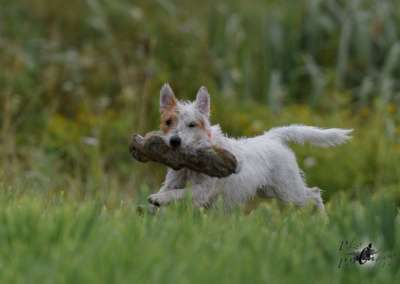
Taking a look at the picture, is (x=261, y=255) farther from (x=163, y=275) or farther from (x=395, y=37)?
(x=395, y=37)

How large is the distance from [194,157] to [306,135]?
1339 mm

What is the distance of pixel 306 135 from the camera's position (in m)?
6.67

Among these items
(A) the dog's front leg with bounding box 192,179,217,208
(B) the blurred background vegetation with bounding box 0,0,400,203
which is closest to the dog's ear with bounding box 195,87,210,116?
(A) the dog's front leg with bounding box 192,179,217,208

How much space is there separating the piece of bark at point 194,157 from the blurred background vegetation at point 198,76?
13.3ft

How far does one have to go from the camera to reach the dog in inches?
222

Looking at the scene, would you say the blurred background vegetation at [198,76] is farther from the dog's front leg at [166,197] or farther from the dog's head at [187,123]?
the dog's front leg at [166,197]

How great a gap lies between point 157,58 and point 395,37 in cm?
324

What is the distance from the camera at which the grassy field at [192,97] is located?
14.9ft

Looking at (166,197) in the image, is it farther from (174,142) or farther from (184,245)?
(184,245)

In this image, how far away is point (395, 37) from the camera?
13.4 meters

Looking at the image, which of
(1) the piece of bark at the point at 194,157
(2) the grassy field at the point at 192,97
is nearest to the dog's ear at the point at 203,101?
(1) the piece of bark at the point at 194,157

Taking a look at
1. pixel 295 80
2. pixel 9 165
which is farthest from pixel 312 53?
pixel 9 165

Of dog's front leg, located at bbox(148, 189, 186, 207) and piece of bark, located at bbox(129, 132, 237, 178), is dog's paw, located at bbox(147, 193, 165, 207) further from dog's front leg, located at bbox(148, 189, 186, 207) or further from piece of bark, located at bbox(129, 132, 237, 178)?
piece of bark, located at bbox(129, 132, 237, 178)

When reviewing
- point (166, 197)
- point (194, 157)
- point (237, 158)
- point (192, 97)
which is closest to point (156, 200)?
point (166, 197)
